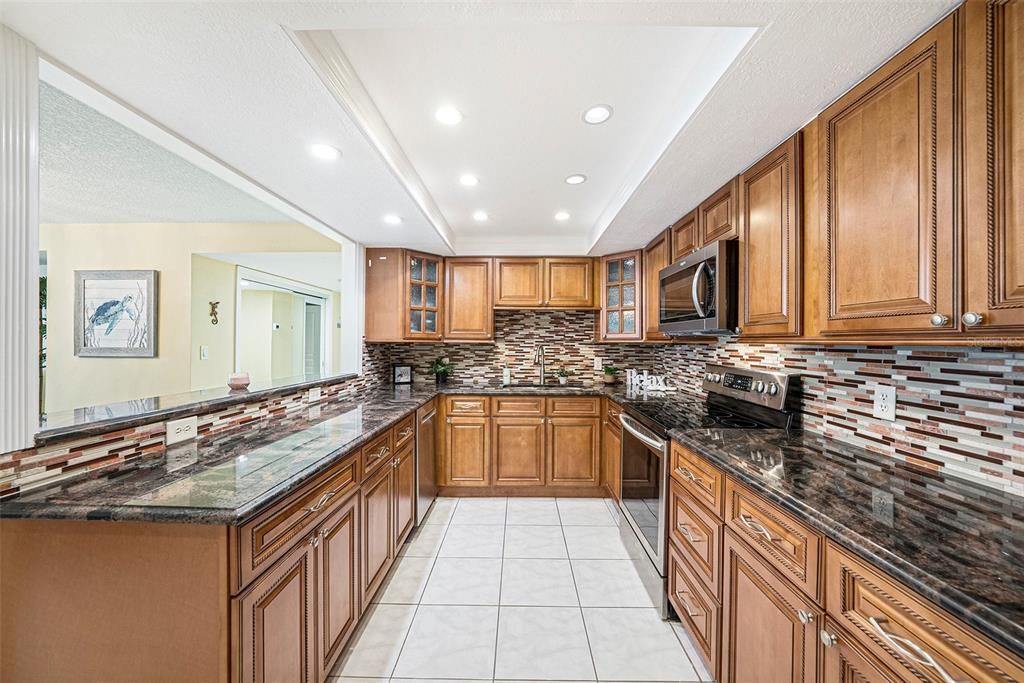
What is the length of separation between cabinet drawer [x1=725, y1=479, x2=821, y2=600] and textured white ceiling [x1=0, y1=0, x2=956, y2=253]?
50.8 inches

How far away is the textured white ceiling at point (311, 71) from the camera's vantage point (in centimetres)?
97

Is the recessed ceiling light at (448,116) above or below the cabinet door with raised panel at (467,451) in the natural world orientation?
above

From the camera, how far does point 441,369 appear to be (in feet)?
12.3

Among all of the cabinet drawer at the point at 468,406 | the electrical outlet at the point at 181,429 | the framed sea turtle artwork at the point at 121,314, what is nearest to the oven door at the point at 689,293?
the cabinet drawer at the point at 468,406

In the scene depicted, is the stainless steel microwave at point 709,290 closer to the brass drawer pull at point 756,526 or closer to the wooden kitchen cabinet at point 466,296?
the brass drawer pull at point 756,526

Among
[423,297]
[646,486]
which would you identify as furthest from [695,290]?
[423,297]

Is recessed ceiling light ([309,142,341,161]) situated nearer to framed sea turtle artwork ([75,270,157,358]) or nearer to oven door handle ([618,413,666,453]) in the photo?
oven door handle ([618,413,666,453])

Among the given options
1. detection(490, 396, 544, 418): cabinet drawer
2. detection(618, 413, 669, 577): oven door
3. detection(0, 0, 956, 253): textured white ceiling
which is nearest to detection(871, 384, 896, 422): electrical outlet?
detection(618, 413, 669, 577): oven door

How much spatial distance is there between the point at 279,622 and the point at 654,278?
2.98m

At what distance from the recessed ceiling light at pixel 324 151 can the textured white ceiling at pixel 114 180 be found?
2.98ft

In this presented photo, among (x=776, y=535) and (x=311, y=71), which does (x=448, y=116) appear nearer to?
(x=311, y=71)

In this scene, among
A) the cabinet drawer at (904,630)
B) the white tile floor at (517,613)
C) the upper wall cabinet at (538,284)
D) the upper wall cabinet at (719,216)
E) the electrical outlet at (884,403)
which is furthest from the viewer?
the upper wall cabinet at (538,284)

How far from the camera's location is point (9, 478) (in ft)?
3.34

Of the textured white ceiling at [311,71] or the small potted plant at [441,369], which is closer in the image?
the textured white ceiling at [311,71]
